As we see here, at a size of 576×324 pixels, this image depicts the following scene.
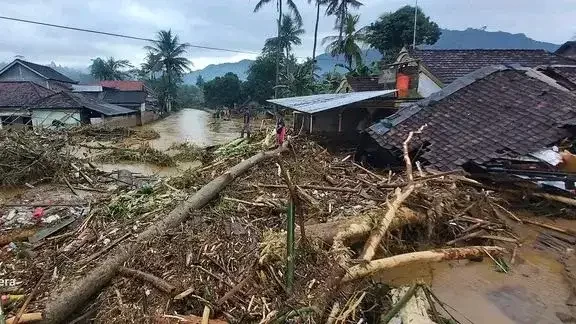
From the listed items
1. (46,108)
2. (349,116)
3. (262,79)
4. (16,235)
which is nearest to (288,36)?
(262,79)

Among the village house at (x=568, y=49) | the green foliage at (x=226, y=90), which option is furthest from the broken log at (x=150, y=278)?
the green foliage at (x=226, y=90)

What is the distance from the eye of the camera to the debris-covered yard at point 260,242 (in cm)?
373

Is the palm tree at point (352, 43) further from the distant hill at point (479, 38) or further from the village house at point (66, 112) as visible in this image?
the distant hill at point (479, 38)

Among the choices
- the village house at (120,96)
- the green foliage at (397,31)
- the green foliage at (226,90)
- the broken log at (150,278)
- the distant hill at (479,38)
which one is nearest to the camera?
the broken log at (150,278)

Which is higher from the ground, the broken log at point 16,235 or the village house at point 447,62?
the village house at point 447,62

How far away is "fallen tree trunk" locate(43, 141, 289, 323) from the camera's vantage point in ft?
12.2

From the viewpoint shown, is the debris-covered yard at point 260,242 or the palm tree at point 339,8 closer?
the debris-covered yard at point 260,242

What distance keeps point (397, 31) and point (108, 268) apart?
92.6 ft

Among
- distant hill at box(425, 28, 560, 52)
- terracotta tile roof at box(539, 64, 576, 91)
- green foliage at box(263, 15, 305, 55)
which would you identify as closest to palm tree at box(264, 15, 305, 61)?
green foliage at box(263, 15, 305, 55)

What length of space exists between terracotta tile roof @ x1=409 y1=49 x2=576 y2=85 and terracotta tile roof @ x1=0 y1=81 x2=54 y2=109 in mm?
22778

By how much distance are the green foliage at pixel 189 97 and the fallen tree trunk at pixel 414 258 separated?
52.2m

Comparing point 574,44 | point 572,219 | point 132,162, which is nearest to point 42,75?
point 132,162

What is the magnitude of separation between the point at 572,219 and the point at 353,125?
5787 millimetres

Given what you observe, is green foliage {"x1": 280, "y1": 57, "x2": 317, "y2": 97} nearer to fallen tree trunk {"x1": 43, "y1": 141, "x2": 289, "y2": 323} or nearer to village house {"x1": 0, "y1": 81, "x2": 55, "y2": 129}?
village house {"x1": 0, "y1": 81, "x2": 55, "y2": 129}
